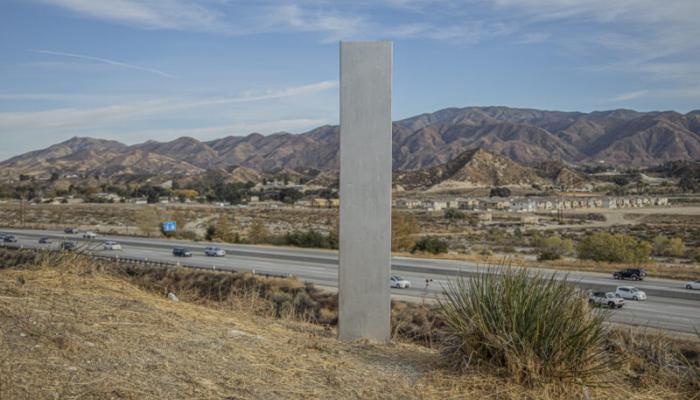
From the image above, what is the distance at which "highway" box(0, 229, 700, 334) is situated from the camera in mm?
20891

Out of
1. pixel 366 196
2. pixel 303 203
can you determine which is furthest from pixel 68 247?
pixel 303 203

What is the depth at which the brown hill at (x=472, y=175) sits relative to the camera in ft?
456

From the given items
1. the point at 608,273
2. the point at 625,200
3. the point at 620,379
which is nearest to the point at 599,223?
the point at 625,200

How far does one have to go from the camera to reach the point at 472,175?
14112 cm

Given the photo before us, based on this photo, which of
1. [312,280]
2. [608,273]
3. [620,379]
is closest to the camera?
[620,379]

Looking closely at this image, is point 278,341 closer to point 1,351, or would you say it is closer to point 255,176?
point 1,351

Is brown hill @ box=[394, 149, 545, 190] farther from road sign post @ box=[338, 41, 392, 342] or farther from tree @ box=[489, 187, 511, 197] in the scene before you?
road sign post @ box=[338, 41, 392, 342]

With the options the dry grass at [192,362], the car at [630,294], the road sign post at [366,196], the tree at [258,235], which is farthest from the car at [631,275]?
the tree at [258,235]

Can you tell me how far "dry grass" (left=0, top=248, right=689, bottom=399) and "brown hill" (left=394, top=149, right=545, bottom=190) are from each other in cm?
12989

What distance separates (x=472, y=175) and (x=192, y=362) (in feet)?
455

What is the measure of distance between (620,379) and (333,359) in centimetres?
257

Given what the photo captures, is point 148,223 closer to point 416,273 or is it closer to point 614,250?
point 416,273

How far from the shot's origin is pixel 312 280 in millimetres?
28156

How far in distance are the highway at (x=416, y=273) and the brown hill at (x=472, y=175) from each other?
98.4 metres
